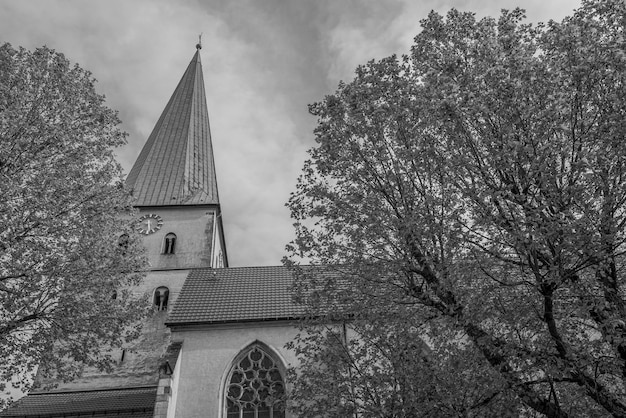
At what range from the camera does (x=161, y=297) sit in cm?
2189

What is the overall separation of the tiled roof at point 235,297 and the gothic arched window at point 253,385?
1170 mm

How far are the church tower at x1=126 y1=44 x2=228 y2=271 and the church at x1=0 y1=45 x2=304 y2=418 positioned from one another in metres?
0.05

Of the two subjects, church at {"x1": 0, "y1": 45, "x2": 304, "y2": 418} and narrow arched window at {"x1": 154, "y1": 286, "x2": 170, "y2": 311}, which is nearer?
church at {"x1": 0, "y1": 45, "x2": 304, "y2": 418}

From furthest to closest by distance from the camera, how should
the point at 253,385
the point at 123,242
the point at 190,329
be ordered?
the point at 190,329 < the point at 253,385 < the point at 123,242

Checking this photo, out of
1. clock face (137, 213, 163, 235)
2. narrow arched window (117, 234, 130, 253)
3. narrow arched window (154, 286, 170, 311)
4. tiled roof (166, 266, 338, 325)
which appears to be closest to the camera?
narrow arched window (117, 234, 130, 253)

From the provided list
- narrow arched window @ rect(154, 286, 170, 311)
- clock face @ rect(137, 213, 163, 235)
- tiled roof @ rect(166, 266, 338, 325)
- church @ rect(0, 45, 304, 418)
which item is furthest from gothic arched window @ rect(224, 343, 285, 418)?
clock face @ rect(137, 213, 163, 235)

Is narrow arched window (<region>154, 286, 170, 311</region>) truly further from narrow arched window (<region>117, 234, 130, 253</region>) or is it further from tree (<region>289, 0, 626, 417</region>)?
tree (<region>289, 0, 626, 417</region>)

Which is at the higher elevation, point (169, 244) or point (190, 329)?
point (169, 244)

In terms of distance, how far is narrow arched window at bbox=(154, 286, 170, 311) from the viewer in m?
21.5

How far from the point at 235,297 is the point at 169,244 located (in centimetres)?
793

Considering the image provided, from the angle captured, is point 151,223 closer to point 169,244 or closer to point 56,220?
point 169,244

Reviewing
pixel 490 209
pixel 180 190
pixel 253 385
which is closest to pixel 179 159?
pixel 180 190

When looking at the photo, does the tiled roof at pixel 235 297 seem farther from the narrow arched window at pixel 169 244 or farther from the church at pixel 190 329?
the narrow arched window at pixel 169 244

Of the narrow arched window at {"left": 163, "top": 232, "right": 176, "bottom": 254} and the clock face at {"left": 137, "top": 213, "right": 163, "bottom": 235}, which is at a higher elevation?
the clock face at {"left": 137, "top": 213, "right": 163, "bottom": 235}
